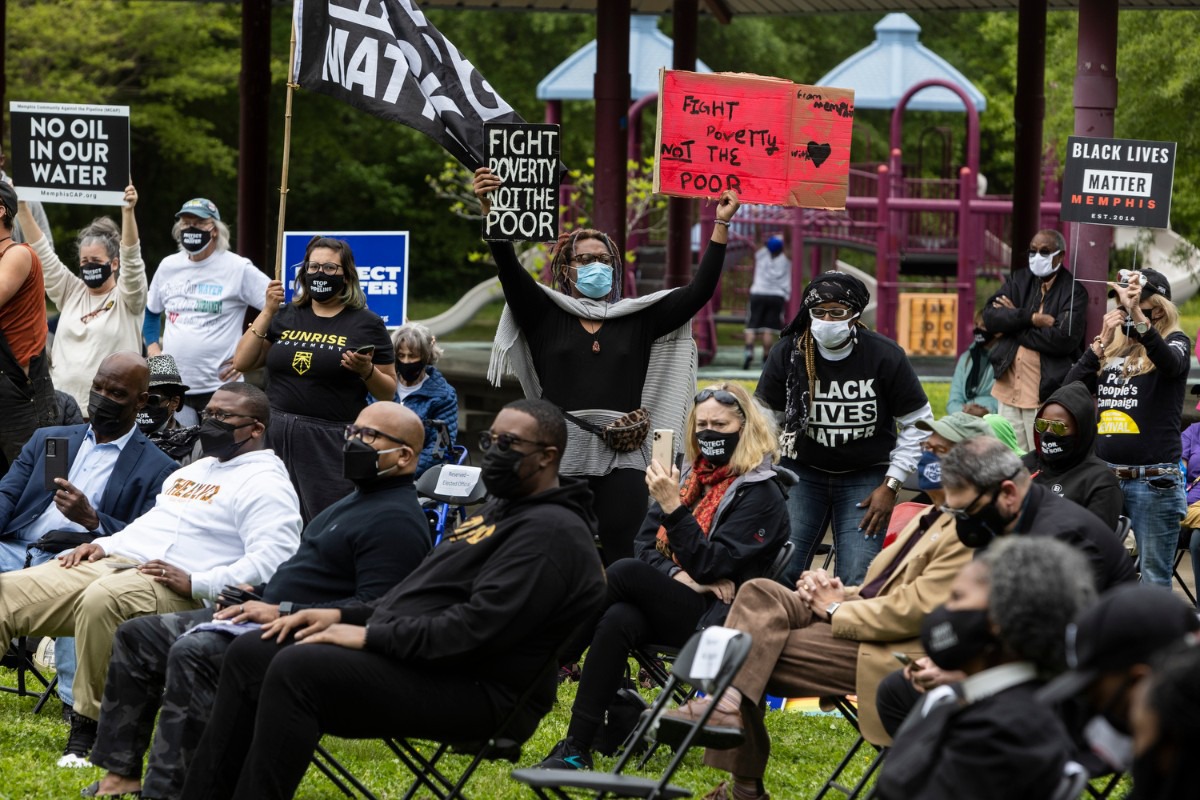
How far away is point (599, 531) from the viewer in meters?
7.46

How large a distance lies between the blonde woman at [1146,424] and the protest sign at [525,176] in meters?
2.74

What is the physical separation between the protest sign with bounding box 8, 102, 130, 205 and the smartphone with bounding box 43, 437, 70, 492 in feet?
10.6

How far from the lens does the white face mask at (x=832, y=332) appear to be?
7.41 meters

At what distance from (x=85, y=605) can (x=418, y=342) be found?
3.42 metres

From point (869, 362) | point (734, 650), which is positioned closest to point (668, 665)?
point (869, 362)

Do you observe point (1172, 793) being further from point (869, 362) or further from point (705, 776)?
point (869, 362)

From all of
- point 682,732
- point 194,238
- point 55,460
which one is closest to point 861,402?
point 682,732

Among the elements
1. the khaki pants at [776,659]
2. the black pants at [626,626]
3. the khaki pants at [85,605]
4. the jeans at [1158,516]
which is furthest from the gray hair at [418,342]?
the khaki pants at [776,659]

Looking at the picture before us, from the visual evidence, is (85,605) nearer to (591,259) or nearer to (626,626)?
(626,626)

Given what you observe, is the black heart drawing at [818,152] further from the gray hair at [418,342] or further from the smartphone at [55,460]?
the smartphone at [55,460]

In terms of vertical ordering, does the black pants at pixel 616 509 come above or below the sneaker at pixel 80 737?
above

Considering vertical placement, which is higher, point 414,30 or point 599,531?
point 414,30

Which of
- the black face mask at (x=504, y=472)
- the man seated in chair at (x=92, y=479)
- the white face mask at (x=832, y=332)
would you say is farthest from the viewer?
the white face mask at (x=832, y=332)

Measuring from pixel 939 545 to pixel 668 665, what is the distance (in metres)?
2.43
